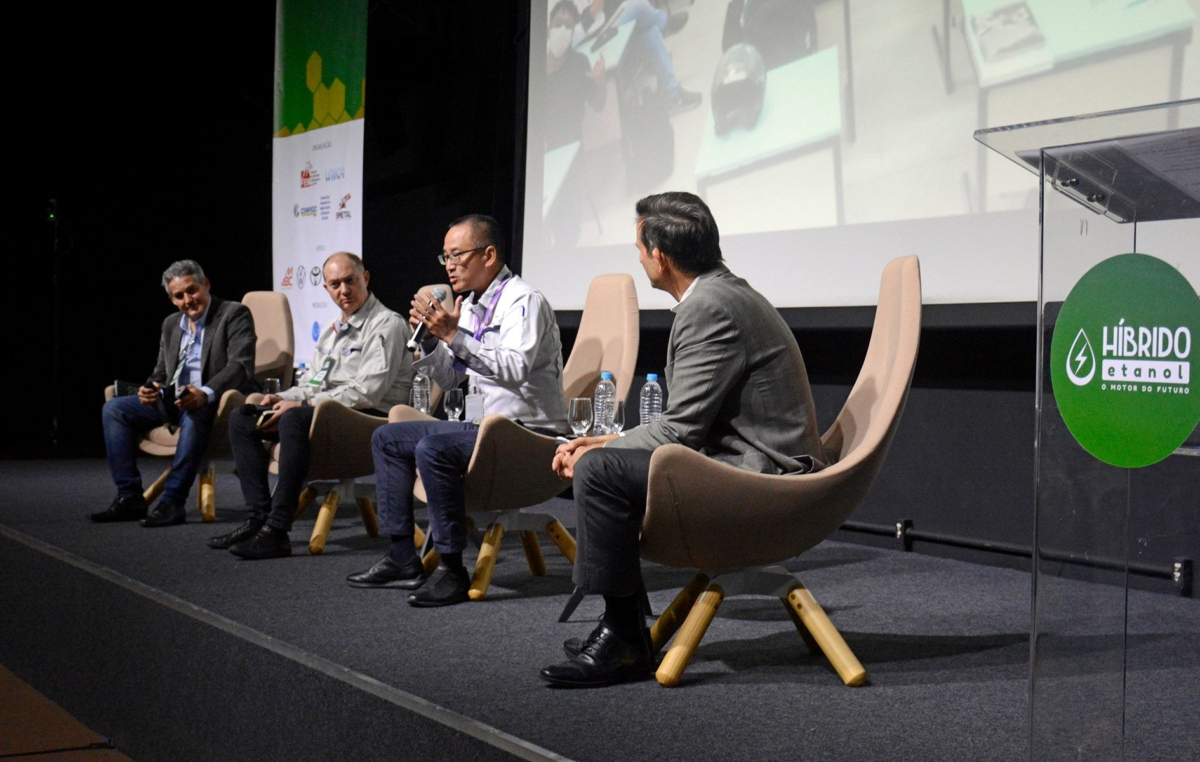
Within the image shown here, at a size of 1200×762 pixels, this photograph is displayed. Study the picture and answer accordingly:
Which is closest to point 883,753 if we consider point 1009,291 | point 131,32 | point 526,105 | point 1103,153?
point 1103,153

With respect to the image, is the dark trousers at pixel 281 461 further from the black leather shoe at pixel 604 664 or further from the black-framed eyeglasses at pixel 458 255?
the black leather shoe at pixel 604 664

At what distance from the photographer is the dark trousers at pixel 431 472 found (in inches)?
118

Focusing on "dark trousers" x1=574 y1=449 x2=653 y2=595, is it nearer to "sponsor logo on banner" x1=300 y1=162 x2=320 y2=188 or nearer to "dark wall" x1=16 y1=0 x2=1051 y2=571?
"dark wall" x1=16 y1=0 x2=1051 y2=571

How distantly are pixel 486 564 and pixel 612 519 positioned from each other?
103 centimetres

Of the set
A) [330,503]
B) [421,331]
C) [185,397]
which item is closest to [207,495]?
[185,397]

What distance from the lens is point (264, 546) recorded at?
3721 mm

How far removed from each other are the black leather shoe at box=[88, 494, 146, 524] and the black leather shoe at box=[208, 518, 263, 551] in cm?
79

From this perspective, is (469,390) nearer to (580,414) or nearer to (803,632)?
(580,414)

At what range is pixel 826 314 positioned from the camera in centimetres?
402

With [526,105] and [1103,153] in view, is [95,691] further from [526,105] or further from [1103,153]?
[526,105]

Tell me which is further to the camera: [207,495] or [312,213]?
[312,213]

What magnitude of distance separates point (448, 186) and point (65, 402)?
332 centimetres

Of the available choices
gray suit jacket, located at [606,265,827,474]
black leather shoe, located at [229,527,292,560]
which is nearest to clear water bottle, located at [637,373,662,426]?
gray suit jacket, located at [606,265,827,474]

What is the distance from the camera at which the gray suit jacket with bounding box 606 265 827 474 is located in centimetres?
225
